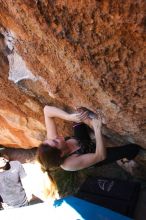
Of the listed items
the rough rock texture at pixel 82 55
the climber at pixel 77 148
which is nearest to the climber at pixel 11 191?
the rough rock texture at pixel 82 55

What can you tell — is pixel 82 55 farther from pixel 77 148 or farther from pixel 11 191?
pixel 11 191

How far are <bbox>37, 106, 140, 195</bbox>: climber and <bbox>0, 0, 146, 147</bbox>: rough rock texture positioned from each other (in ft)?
0.38

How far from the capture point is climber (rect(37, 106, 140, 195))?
2734 millimetres

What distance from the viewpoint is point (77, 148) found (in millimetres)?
3008

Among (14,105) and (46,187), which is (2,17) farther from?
(46,187)

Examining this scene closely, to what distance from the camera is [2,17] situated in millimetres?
2527

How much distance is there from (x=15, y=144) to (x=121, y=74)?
3972mm

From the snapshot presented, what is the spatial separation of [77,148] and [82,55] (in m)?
1.12

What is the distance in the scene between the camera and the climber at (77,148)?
2.73 meters

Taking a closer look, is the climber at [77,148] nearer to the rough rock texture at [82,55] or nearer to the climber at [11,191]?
the rough rock texture at [82,55]

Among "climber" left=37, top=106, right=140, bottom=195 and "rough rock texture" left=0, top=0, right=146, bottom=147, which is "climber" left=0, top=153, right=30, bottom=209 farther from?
"climber" left=37, top=106, right=140, bottom=195

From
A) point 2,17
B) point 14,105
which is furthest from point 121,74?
point 14,105

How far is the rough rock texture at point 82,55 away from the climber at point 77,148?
12cm

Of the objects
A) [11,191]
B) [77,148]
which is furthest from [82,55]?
[11,191]
